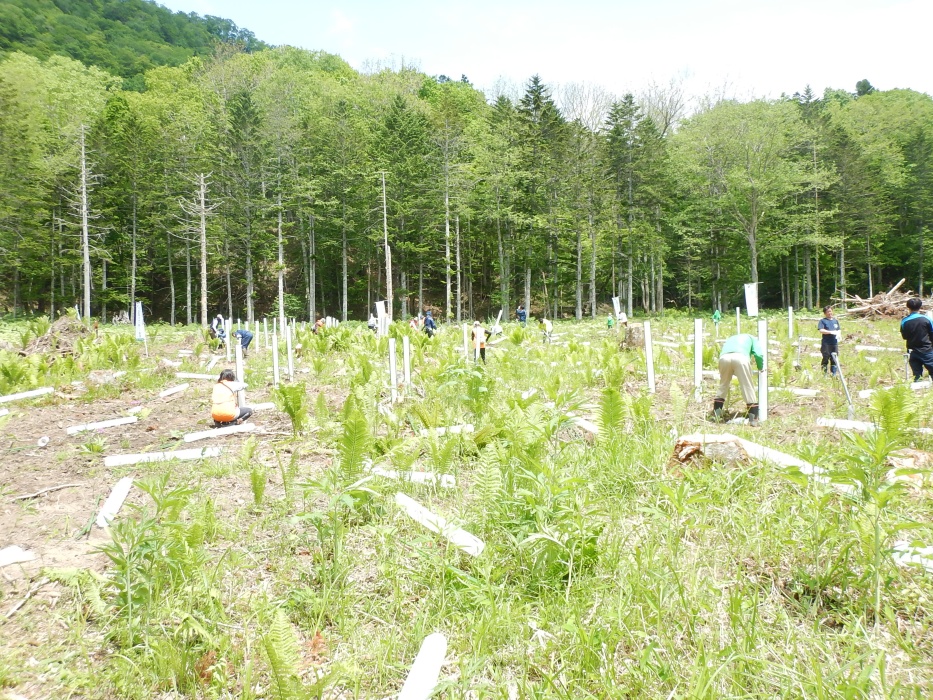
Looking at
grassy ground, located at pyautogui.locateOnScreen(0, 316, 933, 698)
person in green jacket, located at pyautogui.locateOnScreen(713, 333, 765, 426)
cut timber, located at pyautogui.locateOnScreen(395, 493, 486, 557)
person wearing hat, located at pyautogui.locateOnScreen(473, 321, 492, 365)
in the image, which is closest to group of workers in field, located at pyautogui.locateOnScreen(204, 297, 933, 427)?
person in green jacket, located at pyautogui.locateOnScreen(713, 333, 765, 426)

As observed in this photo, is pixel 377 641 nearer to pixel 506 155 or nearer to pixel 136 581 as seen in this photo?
pixel 136 581

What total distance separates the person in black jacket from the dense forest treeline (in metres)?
27.0

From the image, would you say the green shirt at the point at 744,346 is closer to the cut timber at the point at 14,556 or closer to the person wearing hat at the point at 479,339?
the person wearing hat at the point at 479,339

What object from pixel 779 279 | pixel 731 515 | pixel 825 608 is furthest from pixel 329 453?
pixel 779 279

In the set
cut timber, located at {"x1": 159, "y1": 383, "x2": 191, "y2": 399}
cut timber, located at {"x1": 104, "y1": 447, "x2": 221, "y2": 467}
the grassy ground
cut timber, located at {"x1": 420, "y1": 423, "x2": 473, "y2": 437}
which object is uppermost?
cut timber, located at {"x1": 159, "y1": 383, "x2": 191, "y2": 399}

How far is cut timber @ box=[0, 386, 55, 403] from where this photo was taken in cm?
888

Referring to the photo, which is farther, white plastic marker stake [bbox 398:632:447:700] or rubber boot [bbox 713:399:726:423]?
rubber boot [bbox 713:399:726:423]

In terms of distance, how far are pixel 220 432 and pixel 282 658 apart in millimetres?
5058

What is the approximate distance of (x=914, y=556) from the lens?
2715mm

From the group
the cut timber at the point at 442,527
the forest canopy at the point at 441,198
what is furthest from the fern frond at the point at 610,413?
the forest canopy at the point at 441,198

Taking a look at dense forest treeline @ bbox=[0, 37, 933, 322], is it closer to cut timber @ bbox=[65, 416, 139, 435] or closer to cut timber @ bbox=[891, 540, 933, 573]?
cut timber @ bbox=[65, 416, 139, 435]

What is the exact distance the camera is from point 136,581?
279 centimetres

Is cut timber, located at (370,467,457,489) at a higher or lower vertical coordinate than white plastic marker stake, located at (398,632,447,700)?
higher

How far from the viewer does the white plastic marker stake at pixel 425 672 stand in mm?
1956
